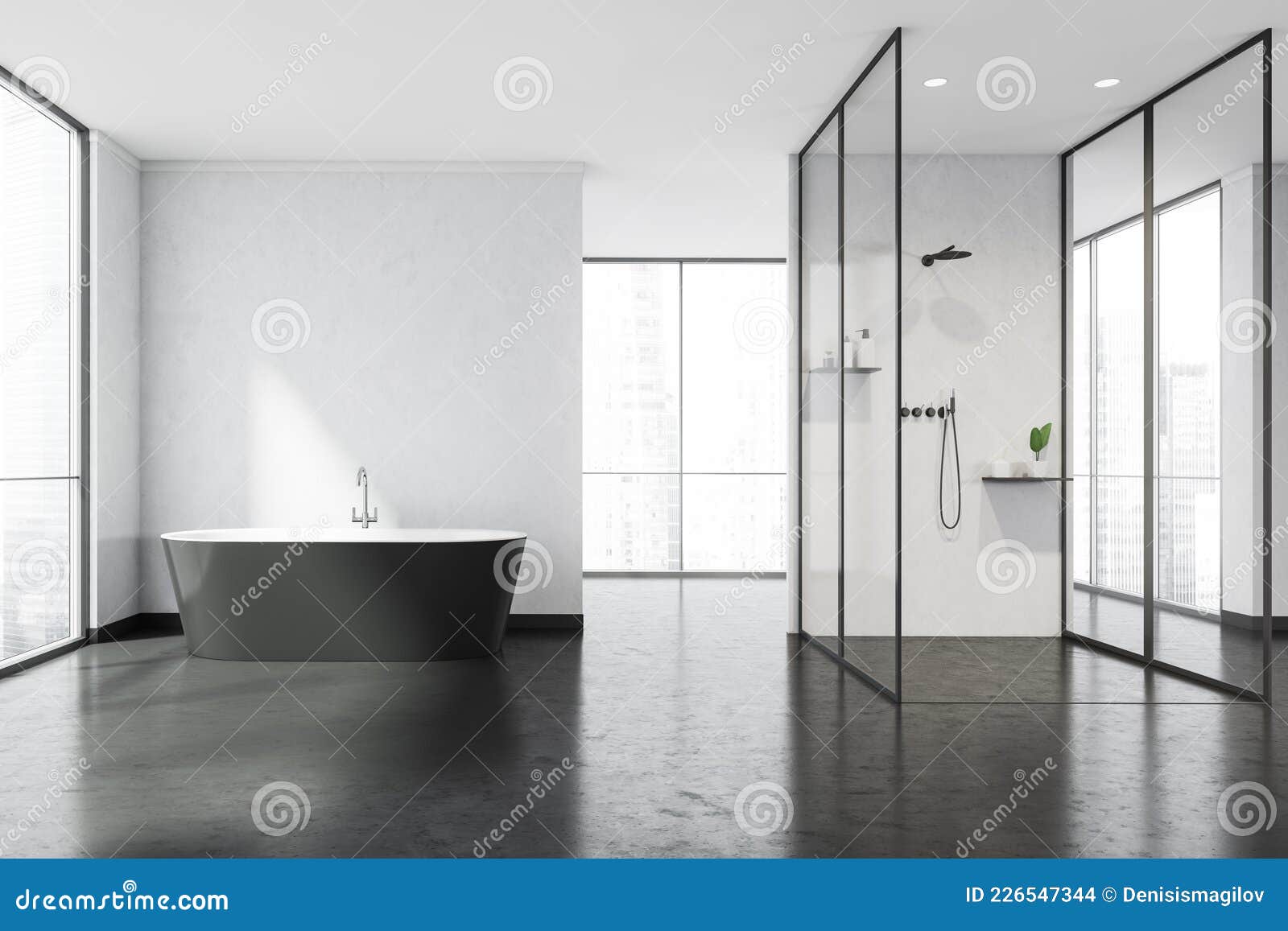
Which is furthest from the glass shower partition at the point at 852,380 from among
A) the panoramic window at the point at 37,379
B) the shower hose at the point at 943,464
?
the panoramic window at the point at 37,379

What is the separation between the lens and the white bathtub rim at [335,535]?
201 inches

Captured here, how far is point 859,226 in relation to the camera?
5125 millimetres

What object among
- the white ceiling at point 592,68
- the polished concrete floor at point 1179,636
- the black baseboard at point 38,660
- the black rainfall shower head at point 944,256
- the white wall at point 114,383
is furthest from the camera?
the white wall at point 114,383

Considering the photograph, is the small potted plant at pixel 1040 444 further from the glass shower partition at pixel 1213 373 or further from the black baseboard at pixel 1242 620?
the black baseboard at pixel 1242 620

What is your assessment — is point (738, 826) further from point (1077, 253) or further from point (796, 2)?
point (1077, 253)

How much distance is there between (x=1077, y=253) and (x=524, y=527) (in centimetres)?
382

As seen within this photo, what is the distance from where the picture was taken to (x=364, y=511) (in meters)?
5.98

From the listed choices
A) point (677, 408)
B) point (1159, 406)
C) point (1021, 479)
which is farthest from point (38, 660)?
point (1159, 406)

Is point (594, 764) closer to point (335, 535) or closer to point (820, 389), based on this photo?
point (820, 389)

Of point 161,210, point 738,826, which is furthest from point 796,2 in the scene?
point 161,210

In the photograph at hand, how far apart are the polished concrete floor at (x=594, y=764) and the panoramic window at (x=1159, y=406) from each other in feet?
3.45

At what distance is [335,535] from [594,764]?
319 cm

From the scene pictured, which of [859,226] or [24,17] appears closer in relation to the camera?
[24,17]

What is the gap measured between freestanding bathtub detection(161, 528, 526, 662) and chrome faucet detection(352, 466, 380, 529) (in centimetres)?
87
